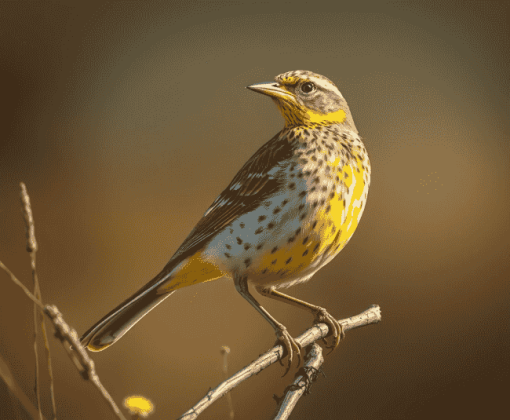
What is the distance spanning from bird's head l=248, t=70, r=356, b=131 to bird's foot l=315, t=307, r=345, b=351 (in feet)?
1.53

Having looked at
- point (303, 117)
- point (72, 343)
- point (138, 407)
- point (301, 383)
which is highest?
point (303, 117)

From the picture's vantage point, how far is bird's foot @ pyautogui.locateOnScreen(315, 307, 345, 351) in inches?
47.1

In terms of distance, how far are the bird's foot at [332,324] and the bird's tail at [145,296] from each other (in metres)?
0.28

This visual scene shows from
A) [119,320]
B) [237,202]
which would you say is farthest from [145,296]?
[237,202]

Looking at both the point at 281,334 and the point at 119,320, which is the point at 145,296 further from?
the point at 281,334

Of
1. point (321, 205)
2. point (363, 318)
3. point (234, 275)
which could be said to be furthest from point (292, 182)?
point (363, 318)

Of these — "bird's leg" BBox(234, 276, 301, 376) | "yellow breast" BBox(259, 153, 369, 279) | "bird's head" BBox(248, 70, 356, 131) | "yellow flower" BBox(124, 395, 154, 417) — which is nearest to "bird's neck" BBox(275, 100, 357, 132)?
"bird's head" BBox(248, 70, 356, 131)

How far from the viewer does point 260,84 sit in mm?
1161

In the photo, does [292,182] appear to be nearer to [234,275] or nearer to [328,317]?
[234,275]

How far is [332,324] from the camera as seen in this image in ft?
3.93

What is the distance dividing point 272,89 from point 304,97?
0.08 metres

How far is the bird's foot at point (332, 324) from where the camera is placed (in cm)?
120

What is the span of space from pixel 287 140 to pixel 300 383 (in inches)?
21.3

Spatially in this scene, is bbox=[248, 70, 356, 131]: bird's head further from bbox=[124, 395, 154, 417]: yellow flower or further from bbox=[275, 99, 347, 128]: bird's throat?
bbox=[124, 395, 154, 417]: yellow flower
